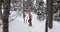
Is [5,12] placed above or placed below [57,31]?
above

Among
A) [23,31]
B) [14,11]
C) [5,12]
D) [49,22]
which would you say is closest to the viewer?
[5,12]

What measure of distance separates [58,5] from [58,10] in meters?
1.15

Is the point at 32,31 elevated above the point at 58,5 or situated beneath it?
situated beneath

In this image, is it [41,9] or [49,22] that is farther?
[41,9]

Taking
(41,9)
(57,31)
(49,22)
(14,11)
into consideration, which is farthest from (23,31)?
(14,11)

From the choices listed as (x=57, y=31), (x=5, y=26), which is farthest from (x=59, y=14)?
(x=5, y=26)

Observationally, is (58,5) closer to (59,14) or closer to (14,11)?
(59,14)

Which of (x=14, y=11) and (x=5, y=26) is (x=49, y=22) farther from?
(x=14, y=11)

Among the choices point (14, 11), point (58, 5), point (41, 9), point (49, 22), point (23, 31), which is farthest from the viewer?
point (14, 11)

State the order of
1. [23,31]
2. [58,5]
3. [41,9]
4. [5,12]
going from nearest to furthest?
1. [5,12]
2. [23,31]
3. [58,5]
4. [41,9]

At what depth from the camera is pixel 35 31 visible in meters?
17.2

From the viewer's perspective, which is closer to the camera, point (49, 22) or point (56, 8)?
point (49, 22)

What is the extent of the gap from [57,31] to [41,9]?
36.7 feet

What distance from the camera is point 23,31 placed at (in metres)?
17.0
